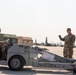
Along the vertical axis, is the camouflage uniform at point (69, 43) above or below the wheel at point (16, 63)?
above

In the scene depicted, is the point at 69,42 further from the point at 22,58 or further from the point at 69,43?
the point at 22,58

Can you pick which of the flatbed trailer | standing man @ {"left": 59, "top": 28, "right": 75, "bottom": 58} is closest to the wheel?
the flatbed trailer

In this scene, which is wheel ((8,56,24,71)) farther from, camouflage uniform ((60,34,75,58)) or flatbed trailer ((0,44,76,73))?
camouflage uniform ((60,34,75,58))

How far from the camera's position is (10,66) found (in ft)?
41.4

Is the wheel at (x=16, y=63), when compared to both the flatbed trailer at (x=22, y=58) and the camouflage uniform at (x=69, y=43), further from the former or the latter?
the camouflage uniform at (x=69, y=43)

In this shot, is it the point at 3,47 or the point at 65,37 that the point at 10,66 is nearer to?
the point at 3,47

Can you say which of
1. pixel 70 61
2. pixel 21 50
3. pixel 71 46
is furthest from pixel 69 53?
pixel 21 50

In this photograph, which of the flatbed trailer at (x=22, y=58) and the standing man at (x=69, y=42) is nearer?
the flatbed trailer at (x=22, y=58)

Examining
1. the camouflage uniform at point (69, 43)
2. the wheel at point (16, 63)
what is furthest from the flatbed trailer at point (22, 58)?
the camouflage uniform at point (69, 43)

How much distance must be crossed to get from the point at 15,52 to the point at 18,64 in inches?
19.6

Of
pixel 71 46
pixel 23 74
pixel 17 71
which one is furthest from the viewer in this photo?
pixel 71 46

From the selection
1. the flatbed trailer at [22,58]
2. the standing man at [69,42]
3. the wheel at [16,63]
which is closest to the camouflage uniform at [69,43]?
the standing man at [69,42]

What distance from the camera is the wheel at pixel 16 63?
495 inches

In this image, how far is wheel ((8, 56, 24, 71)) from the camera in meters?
12.6
